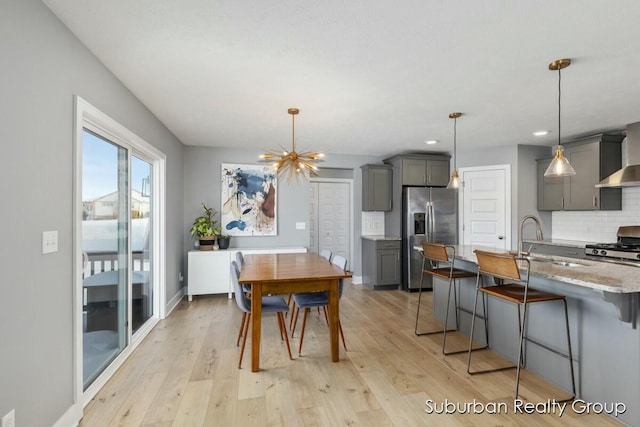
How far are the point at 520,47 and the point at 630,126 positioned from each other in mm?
2765

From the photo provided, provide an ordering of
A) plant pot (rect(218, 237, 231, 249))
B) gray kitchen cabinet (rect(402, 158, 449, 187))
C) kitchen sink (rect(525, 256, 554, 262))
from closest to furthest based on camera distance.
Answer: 1. kitchen sink (rect(525, 256, 554, 262))
2. plant pot (rect(218, 237, 231, 249))
3. gray kitchen cabinet (rect(402, 158, 449, 187))

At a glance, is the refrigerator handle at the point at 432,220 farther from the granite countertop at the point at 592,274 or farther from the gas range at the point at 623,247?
the granite countertop at the point at 592,274

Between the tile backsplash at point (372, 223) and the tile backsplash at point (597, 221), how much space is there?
2725mm

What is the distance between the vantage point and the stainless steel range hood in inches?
133

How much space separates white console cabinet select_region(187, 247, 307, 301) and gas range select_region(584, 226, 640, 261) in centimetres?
471

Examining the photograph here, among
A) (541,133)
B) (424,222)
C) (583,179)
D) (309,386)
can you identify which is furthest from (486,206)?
(309,386)

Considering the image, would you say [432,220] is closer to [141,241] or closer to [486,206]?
[486,206]

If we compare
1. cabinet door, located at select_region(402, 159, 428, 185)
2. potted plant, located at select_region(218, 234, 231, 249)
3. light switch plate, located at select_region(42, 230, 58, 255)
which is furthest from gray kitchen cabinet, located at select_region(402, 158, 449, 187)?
light switch plate, located at select_region(42, 230, 58, 255)

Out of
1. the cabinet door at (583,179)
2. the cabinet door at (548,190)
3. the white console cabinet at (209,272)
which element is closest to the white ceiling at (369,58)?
the cabinet door at (583,179)

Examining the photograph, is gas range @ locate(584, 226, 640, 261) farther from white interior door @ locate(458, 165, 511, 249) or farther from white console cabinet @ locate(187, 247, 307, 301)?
white console cabinet @ locate(187, 247, 307, 301)

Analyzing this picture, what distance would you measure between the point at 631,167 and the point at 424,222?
2.51 m

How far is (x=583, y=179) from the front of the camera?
4242 millimetres

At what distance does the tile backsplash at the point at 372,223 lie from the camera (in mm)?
5711

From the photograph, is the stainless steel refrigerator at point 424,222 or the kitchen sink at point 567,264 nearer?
the kitchen sink at point 567,264
